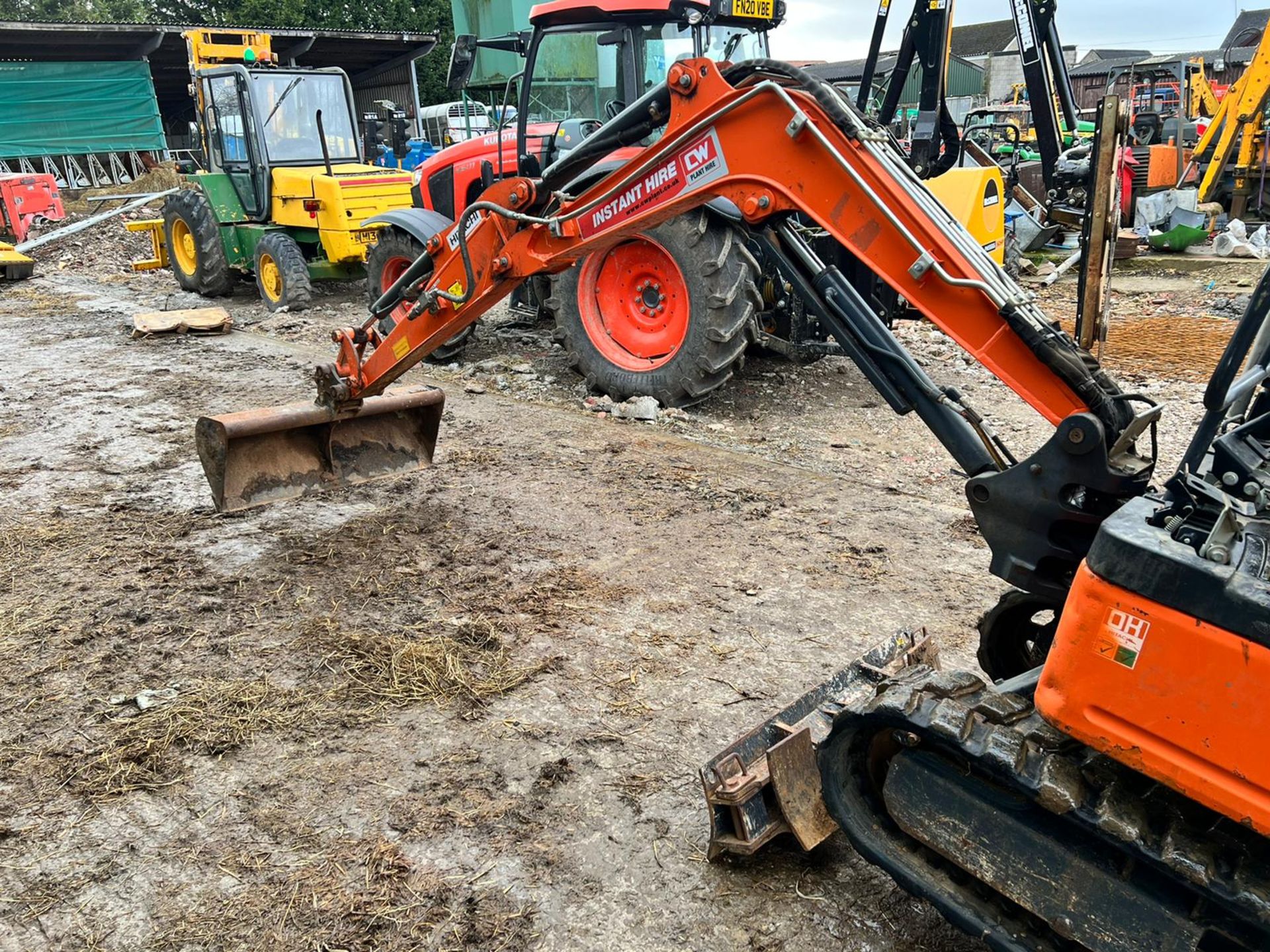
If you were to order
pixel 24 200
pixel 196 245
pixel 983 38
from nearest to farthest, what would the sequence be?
pixel 196 245 → pixel 24 200 → pixel 983 38

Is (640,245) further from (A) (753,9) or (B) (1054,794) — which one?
(B) (1054,794)

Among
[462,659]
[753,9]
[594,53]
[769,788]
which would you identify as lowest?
[462,659]

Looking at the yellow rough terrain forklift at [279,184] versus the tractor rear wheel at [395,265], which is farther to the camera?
the yellow rough terrain forklift at [279,184]

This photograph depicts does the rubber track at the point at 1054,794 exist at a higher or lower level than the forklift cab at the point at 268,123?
lower

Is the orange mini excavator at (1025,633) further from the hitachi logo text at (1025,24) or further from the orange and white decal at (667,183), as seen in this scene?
the hitachi logo text at (1025,24)

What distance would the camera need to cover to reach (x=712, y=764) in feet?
8.37

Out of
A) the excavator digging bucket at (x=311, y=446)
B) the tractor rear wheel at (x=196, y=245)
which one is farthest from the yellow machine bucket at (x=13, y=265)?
the excavator digging bucket at (x=311, y=446)

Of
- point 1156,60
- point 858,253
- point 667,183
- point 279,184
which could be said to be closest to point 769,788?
point 858,253

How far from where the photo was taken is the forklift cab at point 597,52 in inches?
281

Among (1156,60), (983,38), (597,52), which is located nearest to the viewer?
(597,52)

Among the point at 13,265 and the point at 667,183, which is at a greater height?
the point at 667,183

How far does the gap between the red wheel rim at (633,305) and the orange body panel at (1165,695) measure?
491cm

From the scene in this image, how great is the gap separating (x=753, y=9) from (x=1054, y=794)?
6706 millimetres

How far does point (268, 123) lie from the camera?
412 inches
